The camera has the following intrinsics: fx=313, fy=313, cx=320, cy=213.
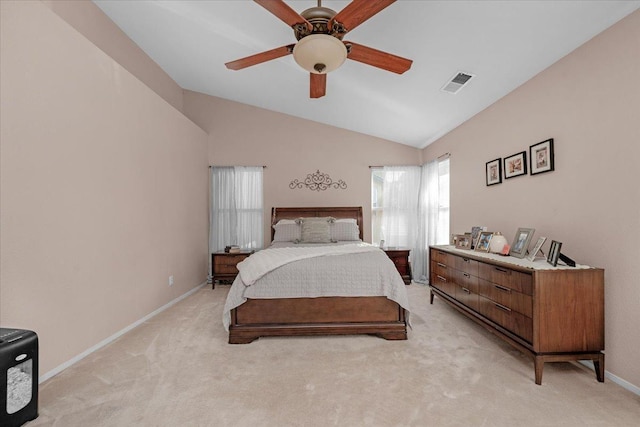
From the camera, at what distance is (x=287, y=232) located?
4.83 m

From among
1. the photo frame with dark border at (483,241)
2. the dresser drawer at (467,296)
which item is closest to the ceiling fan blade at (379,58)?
the photo frame with dark border at (483,241)

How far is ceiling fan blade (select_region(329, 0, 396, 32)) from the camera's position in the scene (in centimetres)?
179

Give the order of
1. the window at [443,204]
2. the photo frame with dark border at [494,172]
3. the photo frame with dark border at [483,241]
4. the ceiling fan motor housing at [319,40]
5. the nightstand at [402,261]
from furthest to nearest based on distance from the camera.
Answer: the nightstand at [402,261]
the window at [443,204]
the photo frame with dark border at [494,172]
the photo frame with dark border at [483,241]
the ceiling fan motor housing at [319,40]

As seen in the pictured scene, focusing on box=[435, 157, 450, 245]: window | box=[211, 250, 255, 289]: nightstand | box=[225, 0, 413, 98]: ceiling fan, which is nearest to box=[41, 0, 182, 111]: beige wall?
box=[225, 0, 413, 98]: ceiling fan

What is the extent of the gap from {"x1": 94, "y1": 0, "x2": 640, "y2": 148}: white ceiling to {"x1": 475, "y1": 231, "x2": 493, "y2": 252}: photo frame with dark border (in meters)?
1.44

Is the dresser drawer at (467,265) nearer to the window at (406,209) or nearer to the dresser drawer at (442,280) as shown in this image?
the dresser drawer at (442,280)

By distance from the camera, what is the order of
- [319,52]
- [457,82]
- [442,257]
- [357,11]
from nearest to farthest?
[357,11] < [319,52] < [457,82] < [442,257]

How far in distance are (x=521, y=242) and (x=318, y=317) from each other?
1.90 meters

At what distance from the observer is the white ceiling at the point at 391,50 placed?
87.0 inches

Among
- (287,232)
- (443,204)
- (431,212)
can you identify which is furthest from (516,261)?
(287,232)

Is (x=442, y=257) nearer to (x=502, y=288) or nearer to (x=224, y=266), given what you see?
(x=502, y=288)

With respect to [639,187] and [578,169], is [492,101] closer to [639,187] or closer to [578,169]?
[578,169]

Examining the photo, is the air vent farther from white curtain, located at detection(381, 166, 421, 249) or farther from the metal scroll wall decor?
the metal scroll wall decor

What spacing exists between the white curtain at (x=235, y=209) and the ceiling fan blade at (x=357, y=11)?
3.63 meters
